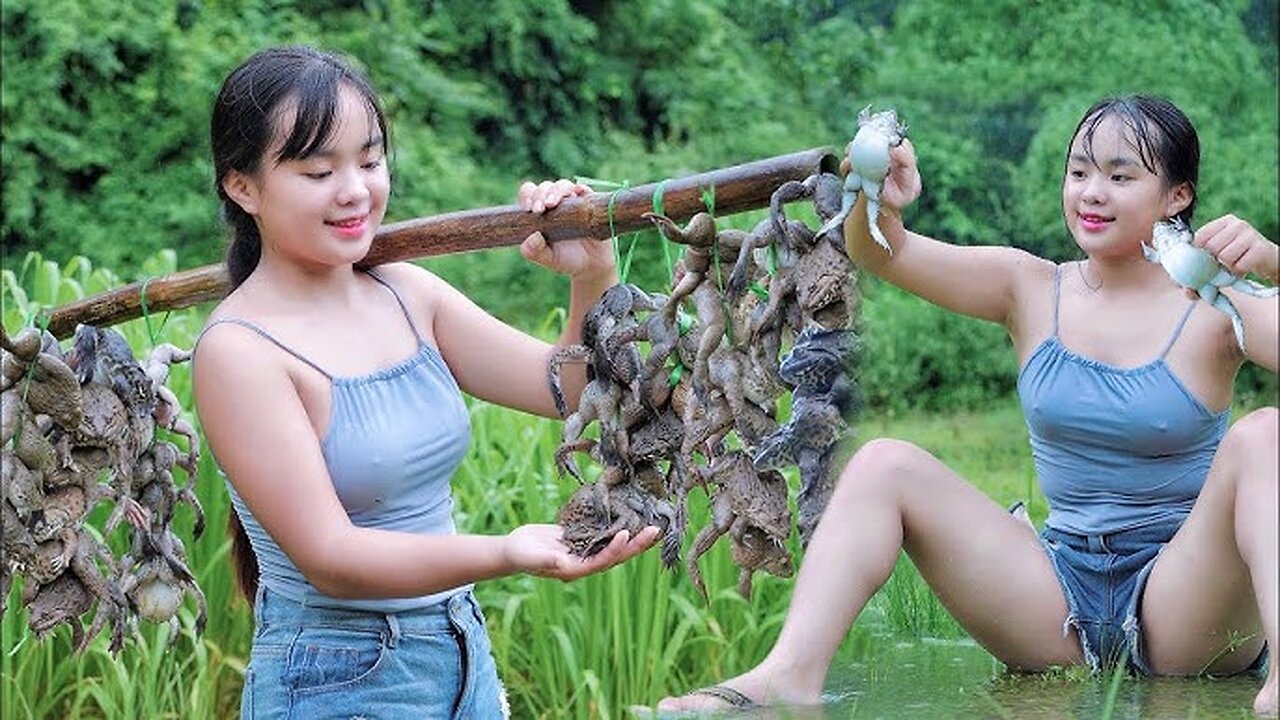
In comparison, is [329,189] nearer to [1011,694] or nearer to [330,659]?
[330,659]

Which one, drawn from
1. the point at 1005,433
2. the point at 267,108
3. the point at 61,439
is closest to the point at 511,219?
the point at 267,108

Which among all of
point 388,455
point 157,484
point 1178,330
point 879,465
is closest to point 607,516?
point 388,455

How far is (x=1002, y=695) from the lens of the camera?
212cm

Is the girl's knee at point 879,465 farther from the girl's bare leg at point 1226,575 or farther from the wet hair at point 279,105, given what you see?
the wet hair at point 279,105

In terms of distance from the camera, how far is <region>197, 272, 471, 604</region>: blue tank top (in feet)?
6.40

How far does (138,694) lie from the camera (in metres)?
3.48

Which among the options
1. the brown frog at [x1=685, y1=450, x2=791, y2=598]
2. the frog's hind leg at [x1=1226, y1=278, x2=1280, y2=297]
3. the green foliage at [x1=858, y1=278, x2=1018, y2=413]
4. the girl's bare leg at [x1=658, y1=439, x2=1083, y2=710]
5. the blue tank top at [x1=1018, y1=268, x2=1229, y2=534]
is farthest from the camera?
the green foliage at [x1=858, y1=278, x2=1018, y2=413]

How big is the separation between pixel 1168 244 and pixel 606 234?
25.9 inches

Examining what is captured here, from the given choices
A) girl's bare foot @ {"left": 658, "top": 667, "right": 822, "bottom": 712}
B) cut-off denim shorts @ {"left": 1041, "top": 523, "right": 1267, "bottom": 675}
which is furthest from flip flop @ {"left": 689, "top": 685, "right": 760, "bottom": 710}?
cut-off denim shorts @ {"left": 1041, "top": 523, "right": 1267, "bottom": 675}

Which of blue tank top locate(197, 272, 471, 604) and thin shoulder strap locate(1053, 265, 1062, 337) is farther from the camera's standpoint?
thin shoulder strap locate(1053, 265, 1062, 337)

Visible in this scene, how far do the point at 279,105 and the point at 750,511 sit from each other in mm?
623

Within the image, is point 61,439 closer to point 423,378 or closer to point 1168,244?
point 423,378

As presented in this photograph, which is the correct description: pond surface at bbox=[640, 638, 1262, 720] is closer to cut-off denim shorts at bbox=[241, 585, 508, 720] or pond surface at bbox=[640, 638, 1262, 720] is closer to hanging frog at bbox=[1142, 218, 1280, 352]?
cut-off denim shorts at bbox=[241, 585, 508, 720]

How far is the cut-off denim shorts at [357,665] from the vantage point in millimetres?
1976
